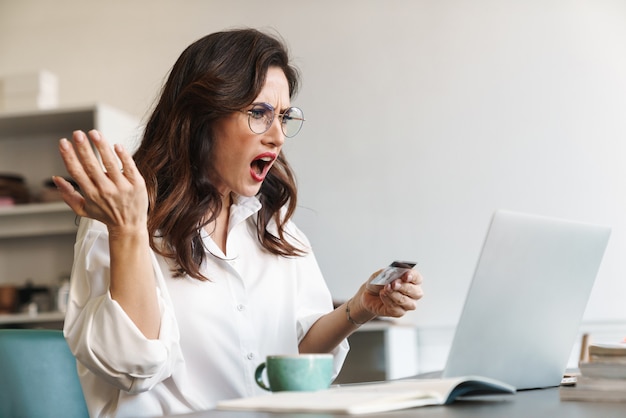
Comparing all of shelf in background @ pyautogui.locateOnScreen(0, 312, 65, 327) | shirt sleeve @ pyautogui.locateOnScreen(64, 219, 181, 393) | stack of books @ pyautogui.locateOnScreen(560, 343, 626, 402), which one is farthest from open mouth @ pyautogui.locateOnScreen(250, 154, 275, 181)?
shelf in background @ pyautogui.locateOnScreen(0, 312, 65, 327)

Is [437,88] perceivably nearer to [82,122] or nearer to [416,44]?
[416,44]

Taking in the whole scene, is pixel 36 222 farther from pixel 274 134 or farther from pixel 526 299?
pixel 526 299

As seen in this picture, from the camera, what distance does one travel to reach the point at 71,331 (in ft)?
4.49

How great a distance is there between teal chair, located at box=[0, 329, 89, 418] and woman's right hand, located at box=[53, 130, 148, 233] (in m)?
0.36

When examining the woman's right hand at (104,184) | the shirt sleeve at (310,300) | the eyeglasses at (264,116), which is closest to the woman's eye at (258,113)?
the eyeglasses at (264,116)

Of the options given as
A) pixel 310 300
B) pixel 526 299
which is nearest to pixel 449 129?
pixel 310 300

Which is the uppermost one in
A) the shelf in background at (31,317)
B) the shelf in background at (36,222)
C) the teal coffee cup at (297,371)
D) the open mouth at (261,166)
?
the open mouth at (261,166)

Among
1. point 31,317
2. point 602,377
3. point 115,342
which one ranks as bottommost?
point 31,317

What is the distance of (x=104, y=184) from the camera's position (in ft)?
3.82

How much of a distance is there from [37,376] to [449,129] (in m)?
2.59

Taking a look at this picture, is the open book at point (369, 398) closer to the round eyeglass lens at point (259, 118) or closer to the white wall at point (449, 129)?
the round eyeglass lens at point (259, 118)

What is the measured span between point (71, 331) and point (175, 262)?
0.37 meters

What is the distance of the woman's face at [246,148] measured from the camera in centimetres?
179

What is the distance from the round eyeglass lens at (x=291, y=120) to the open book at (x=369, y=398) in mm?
877
